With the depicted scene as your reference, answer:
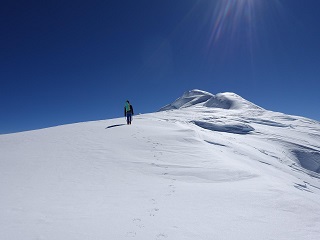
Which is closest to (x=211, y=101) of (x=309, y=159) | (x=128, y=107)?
(x=309, y=159)

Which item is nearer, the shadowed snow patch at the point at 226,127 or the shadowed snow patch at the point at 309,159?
the shadowed snow patch at the point at 309,159

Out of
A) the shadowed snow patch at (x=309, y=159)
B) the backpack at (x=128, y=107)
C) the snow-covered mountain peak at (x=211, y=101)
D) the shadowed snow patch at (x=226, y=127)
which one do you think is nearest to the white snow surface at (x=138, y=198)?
the backpack at (x=128, y=107)

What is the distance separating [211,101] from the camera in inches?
3113

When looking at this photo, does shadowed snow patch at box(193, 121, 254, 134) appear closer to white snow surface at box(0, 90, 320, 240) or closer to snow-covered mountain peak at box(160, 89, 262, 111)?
white snow surface at box(0, 90, 320, 240)

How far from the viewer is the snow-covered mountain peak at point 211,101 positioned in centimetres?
6969

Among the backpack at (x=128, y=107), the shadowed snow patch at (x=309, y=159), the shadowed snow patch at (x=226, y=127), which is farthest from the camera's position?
the shadowed snow patch at (x=226, y=127)

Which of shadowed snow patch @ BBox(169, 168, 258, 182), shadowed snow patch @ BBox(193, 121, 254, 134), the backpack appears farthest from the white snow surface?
shadowed snow patch @ BBox(193, 121, 254, 134)

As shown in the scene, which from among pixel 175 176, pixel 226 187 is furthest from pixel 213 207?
pixel 175 176

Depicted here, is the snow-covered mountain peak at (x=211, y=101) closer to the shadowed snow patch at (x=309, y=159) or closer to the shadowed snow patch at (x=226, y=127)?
the shadowed snow patch at (x=226, y=127)

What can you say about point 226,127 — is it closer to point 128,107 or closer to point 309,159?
point 309,159

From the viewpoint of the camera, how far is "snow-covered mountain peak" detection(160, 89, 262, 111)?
69688 millimetres

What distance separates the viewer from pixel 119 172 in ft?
29.4

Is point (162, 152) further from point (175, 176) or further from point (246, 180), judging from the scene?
point (246, 180)

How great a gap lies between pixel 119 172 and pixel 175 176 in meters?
2.20
